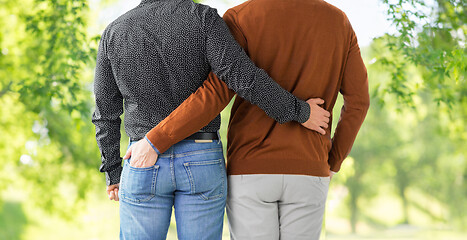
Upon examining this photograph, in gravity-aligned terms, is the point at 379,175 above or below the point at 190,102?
below

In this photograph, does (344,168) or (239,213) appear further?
(344,168)

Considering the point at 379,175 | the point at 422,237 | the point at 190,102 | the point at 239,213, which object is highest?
the point at 190,102

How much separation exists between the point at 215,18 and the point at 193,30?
67mm

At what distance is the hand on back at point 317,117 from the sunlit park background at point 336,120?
1.17 meters

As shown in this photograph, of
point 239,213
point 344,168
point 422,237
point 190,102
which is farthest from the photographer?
point 422,237

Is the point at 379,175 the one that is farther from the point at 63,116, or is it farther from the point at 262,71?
the point at 262,71

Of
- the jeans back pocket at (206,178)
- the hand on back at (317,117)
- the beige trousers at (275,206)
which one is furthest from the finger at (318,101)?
the jeans back pocket at (206,178)

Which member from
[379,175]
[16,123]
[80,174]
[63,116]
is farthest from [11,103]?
[379,175]

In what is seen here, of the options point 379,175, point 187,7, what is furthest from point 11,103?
point 379,175

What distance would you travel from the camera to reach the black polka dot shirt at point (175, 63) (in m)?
1.25

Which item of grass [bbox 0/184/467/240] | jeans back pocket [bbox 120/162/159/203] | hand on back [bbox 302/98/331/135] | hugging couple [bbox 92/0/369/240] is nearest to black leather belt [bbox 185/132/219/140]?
hugging couple [bbox 92/0/369/240]

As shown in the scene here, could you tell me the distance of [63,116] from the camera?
5.19 m

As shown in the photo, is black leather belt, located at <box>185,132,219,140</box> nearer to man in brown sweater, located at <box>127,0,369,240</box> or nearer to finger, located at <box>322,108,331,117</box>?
man in brown sweater, located at <box>127,0,369,240</box>

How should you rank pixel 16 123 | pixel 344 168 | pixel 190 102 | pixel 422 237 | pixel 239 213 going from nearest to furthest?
pixel 190 102
pixel 239 213
pixel 344 168
pixel 16 123
pixel 422 237
